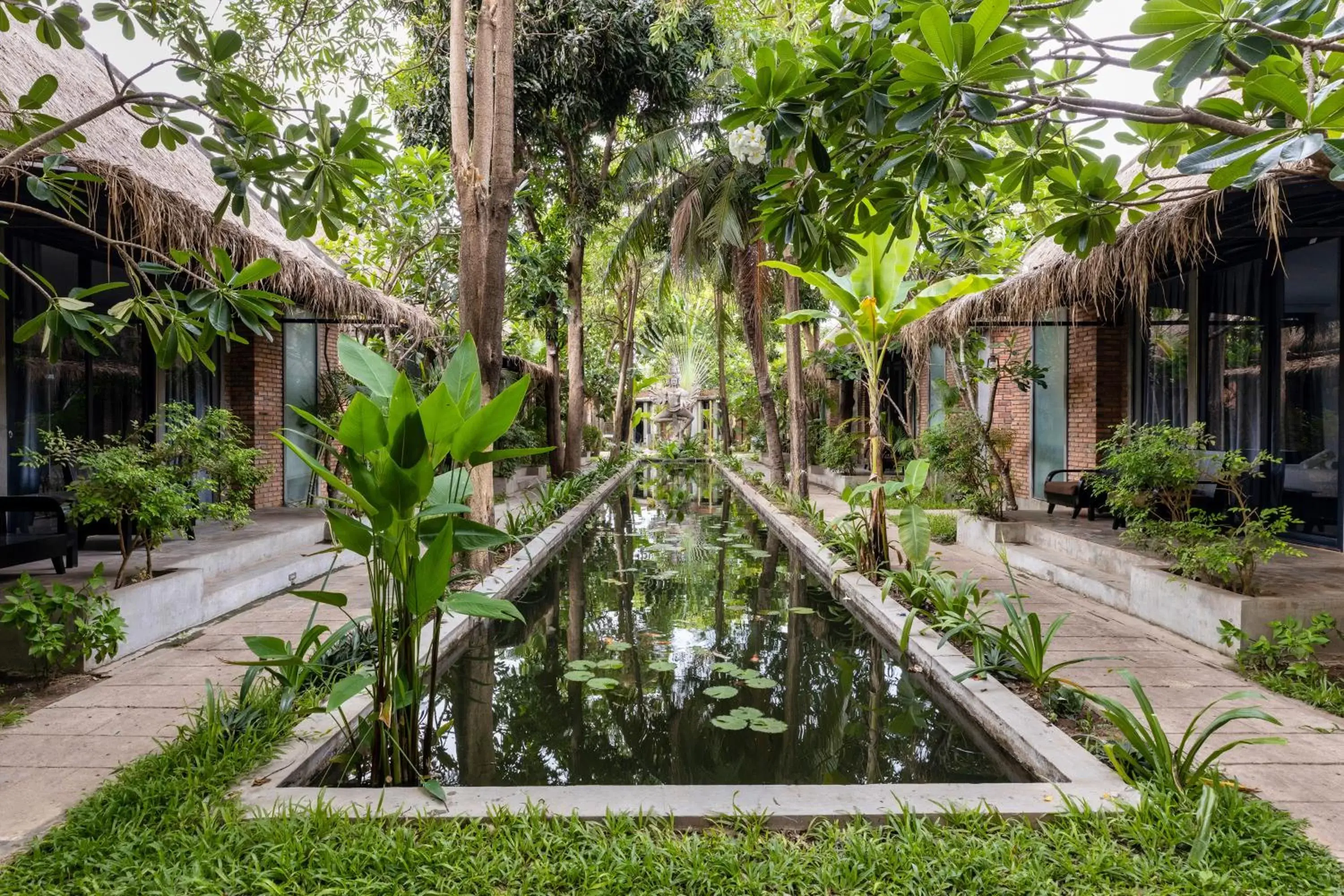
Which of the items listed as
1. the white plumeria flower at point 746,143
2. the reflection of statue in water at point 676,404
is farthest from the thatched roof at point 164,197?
the reflection of statue in water at point 676,404

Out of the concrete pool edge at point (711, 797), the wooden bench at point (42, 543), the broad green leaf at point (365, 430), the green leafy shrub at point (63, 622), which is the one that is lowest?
the concrete pool edge at point (711, 797)

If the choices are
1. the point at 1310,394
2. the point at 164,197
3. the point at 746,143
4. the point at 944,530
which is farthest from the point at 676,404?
the point at 164,197

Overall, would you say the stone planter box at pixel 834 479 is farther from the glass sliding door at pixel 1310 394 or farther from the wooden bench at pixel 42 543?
the wooden bench at pixel 42 543

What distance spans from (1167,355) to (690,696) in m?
6.93

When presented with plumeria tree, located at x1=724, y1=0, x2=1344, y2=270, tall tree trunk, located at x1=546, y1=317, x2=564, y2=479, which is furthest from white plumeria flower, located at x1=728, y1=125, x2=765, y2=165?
tall tree trunk, located at x1=546, y1=317, x2=564, y2=479

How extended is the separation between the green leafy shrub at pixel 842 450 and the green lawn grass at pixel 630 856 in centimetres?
1145

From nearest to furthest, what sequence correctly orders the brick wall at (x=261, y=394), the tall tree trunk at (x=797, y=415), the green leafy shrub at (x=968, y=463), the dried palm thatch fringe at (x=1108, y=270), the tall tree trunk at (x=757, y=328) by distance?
the dried palm thatch fringe at (x=1108, y=270), the green leafy shrub at (x=968, y=463), the brick wall at (x=261, y=394), the tall tree trunk at (x=797, y=415), the tall tree trunk at (x=757, y=328)

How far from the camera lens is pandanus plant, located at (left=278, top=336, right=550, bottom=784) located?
238cm

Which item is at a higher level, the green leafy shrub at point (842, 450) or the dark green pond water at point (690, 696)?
the green leafy shrub at point (842, 450)

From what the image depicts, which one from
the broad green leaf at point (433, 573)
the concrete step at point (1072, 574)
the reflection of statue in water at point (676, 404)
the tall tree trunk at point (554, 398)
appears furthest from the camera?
the reflection of statue in water at point (676, 404)

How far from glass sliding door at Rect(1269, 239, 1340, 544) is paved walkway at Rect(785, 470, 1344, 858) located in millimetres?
2267

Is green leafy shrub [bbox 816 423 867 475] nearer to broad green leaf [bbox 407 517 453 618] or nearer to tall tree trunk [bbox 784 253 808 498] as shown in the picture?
tall tree trunk [bbox 784 253 808 498]

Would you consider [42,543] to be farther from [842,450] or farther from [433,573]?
[842,450]

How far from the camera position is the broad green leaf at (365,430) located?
2355 millimetres
